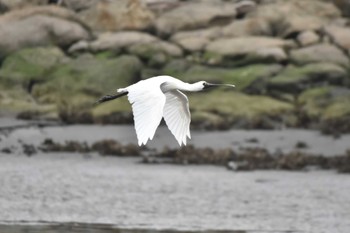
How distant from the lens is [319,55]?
87.4 ft

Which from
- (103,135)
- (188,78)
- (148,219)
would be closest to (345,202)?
(148,219)

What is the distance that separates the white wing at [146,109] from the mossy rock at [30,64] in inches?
492

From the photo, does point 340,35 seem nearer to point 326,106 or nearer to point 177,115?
point 326,106

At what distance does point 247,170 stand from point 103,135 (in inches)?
123

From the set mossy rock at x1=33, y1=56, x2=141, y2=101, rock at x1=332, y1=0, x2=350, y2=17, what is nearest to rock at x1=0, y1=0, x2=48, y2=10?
mossy rock at x1=33, y1=56, x2=141, y2=101

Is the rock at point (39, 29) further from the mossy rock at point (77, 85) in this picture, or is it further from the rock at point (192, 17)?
the rock at point (192, 17)

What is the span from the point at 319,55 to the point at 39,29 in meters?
5.49

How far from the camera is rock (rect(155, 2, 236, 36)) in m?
28.4

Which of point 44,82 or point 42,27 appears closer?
point 44,82

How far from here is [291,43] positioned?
27.5 metres

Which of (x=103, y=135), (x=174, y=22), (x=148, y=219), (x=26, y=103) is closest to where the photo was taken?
(x=148, y=219)

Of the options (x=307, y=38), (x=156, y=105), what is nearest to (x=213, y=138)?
(x=307, y=38)

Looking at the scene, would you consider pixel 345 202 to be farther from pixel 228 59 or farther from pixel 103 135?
pixel 228 59

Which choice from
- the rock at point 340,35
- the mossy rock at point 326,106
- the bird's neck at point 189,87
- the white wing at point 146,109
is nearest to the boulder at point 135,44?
the rock at point 340,35
